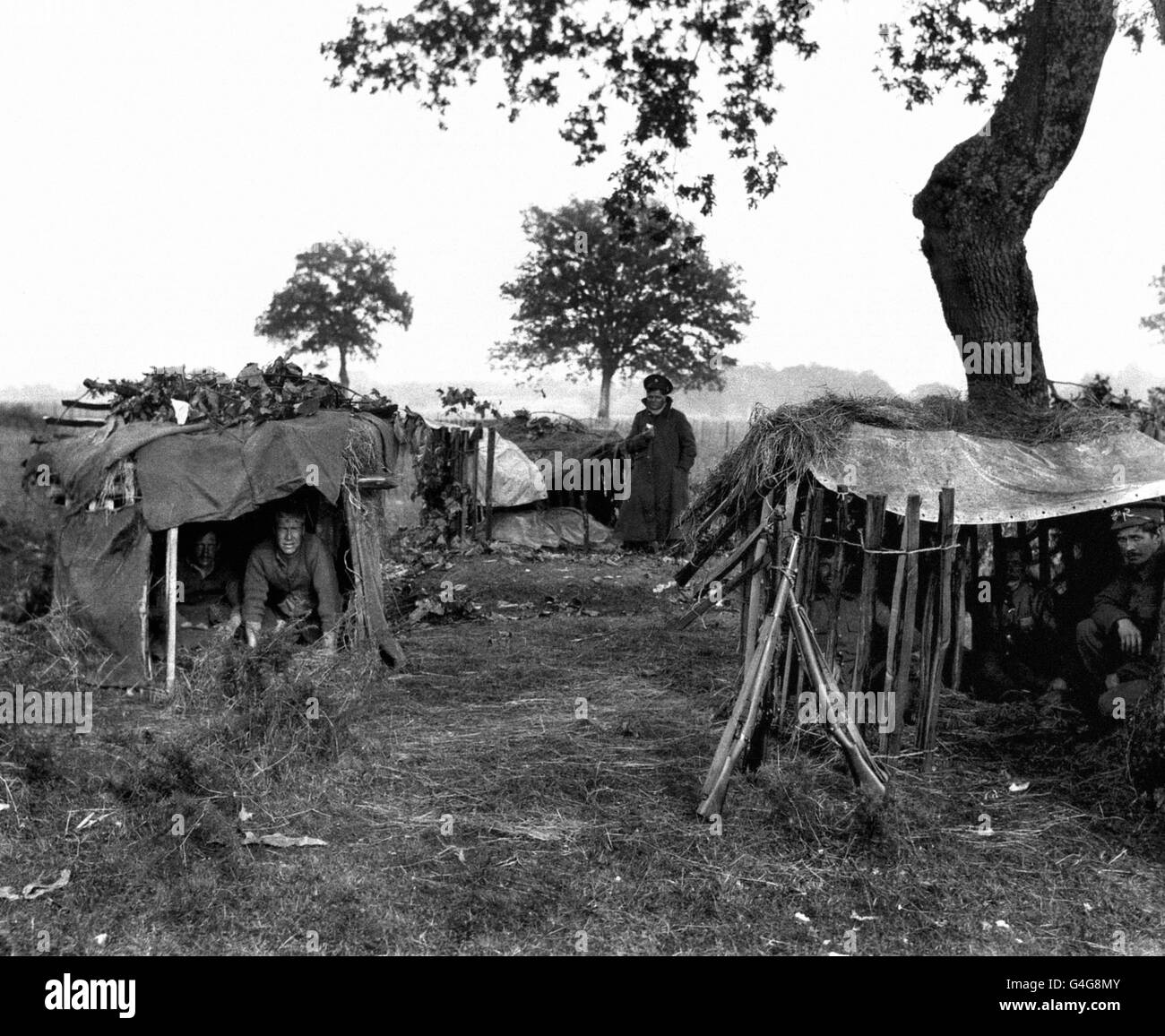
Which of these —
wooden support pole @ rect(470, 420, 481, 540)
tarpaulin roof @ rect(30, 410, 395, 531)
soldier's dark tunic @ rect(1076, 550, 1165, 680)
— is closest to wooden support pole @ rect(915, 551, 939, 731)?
soldier's dark tunic @ rect(1076, 550, 1165, 680)

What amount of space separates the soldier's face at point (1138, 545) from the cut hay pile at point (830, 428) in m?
0.68

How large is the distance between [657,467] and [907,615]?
26.9 feet

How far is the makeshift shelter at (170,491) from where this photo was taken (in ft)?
25.8

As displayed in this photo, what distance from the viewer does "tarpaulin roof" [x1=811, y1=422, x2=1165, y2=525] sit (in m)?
6.32

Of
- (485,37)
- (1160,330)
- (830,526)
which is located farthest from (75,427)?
(1160,330)

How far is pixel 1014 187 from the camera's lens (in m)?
8.23

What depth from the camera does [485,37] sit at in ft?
37.0

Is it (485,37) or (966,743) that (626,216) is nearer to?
(485,37)

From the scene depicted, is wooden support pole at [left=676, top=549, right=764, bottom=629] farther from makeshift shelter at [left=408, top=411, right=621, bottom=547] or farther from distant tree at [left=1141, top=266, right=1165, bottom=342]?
distant tree at [left=1141, top=266, right=1165, bottom=342]

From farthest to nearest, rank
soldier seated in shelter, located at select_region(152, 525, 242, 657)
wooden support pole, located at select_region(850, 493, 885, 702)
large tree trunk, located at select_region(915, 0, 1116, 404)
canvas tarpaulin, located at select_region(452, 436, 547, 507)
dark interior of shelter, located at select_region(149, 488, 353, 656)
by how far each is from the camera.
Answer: canvas tarpaulin, located at select_region(452, 436, 547, 507) < soldier seated in shelter, located at select_region(152, 525, 242, 657) < dark interior of shelter, located at select_region(149, 488, 353, 656) < large tree trunk, located at select_region(915, 0, 1116, 404) < wooden support pole, located at select_region(850, 493, 885, 702)

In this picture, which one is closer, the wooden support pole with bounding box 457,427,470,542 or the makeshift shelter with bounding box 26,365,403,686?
the makeshift shelter with bounding box 26,365,403,686

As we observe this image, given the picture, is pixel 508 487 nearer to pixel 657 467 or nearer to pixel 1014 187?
pixel 657 467

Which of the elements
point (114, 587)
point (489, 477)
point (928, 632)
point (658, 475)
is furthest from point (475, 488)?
point (928, 632)

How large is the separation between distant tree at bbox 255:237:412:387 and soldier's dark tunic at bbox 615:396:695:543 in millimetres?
36754
